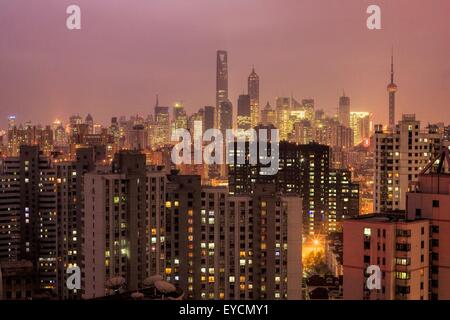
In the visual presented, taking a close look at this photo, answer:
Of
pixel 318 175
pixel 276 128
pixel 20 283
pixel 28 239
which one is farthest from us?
pixel 318 175

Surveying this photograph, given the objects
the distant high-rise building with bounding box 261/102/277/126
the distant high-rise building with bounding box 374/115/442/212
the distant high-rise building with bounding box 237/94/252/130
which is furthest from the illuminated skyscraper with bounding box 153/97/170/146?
the distant high-rise building with bounding box 374/115/442/212

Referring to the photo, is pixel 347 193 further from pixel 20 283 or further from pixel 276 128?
pixel 20 283

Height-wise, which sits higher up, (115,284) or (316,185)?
(316,185)

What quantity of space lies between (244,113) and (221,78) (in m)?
1.22

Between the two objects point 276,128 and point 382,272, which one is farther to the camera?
point 276,128

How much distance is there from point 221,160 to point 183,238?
3.68 feet

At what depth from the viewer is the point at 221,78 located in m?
4.87

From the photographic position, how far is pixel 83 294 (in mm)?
6348

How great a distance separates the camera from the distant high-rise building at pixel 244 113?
559 cm

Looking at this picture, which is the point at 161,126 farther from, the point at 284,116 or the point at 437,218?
the point at 437,218

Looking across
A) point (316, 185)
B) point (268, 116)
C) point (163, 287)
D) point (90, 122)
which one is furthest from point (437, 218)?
point (316, 185)

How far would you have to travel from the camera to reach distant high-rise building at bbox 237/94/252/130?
559cm

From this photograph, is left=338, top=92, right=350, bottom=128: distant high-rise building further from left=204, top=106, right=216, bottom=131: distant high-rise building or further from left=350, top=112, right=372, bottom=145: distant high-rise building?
left=204, top=106, right=216, bottom=131: distant high-rise building
